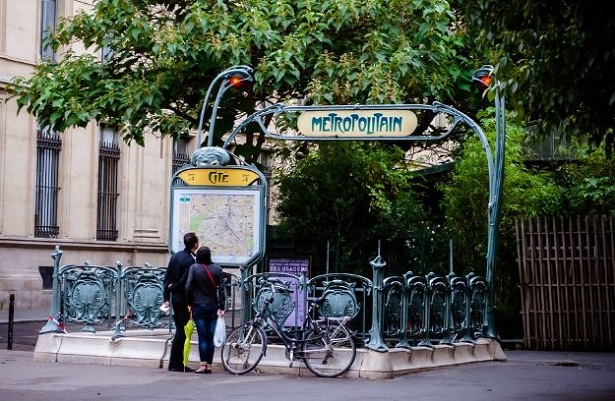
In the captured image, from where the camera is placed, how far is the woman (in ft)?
53.0

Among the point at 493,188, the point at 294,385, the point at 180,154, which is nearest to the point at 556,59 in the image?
the point at 294,385

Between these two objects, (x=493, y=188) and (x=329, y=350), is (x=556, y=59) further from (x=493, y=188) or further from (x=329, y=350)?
(x=493, y=188)

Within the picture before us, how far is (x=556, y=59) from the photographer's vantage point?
12.5m

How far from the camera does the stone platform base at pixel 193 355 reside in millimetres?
15961

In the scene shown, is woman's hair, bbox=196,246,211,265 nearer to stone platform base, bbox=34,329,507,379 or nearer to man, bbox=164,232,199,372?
man, bbox=164,232,199,372

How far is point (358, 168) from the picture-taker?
23.3m

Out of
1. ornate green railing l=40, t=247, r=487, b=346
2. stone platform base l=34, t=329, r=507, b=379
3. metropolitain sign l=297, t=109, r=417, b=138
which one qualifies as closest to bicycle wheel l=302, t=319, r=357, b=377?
stone platform base l=34, t=329, r=507, b=379

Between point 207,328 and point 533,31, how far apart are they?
5.96m

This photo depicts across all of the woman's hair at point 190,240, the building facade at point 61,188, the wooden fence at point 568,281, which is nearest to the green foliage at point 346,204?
the wooden fence at point 568,281

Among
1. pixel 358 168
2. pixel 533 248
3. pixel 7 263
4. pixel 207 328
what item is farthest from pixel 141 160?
pixel 207 328

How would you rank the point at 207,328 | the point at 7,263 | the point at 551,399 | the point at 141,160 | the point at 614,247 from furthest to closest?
the point at 141,160
the point at 7,263
the point at 614,247
the point at 207,328
the point at 551,399

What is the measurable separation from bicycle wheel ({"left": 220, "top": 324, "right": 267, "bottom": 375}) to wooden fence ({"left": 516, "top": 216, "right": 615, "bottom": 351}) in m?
7.01

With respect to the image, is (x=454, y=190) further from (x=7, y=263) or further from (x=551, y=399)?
(x=7, y=263)

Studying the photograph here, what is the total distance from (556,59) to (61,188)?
25256mm
